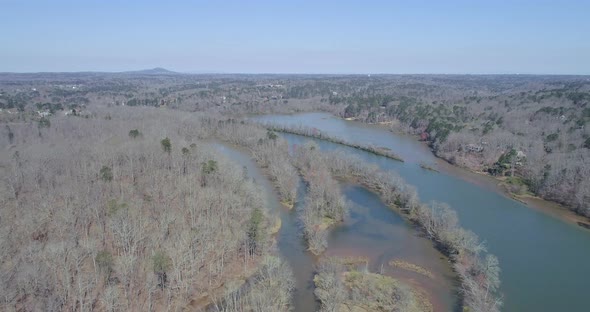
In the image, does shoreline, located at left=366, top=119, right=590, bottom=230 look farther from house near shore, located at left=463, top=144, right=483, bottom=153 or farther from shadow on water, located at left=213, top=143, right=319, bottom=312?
shadow on water, located at left=213, top=143, right=319, bottom=312

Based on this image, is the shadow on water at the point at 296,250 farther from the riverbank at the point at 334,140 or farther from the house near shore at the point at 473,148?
the house near shore at the point at 473,148

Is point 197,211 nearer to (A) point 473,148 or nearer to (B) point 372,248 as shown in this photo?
(B) point 372,248

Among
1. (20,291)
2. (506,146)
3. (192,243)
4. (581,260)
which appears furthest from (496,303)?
(506,146)

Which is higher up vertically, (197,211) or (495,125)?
(495,125)

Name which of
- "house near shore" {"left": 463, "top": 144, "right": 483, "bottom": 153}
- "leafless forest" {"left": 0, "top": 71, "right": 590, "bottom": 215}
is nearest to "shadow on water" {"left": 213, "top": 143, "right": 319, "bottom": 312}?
"leafless forest" {"left": 0, "top": 71, "right": 590, "bottom": 215}

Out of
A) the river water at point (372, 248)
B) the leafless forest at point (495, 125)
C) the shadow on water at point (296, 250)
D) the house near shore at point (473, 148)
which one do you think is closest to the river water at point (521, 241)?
the river water at point (372, 248)

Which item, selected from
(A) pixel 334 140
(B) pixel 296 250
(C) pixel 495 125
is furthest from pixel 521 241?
(C) pixel 495 125

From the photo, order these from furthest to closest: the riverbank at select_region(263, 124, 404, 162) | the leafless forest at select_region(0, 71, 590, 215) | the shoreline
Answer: the riverbank at select_region(263, 124, 404, 162) < the leafless forest at select_region(0, 71, 590, 215) < the shoreline

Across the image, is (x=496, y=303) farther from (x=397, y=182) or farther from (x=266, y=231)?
(x=397, y=182)
